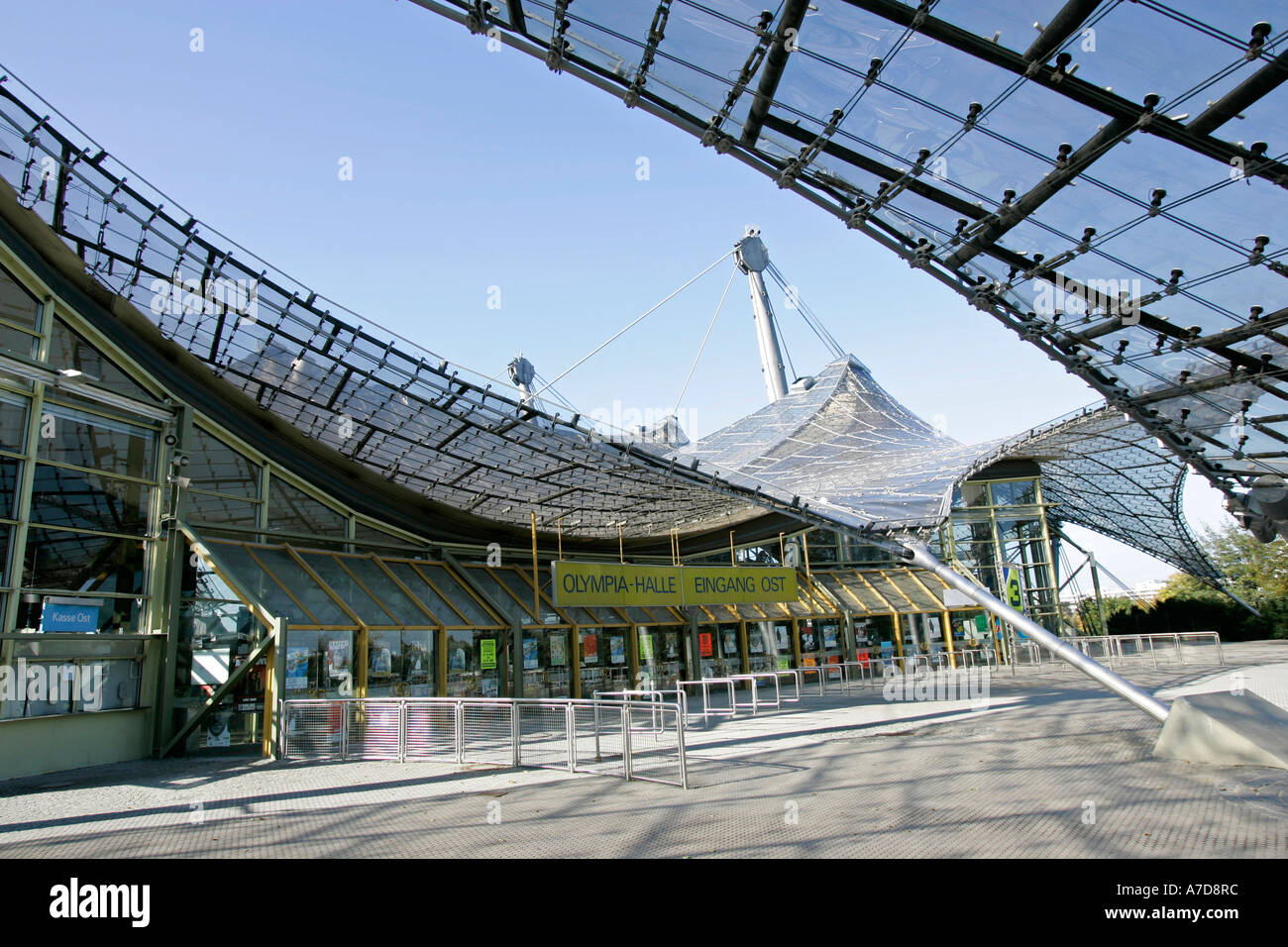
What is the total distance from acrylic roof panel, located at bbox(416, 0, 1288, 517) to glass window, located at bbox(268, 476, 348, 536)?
13.9 meters

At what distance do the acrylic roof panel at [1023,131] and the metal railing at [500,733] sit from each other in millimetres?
6972

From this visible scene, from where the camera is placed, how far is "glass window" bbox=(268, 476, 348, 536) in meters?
18.3

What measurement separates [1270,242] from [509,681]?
18.8 meters

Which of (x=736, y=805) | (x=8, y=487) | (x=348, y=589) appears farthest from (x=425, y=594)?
(x=736, y=805)

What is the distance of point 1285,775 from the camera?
8.74 m

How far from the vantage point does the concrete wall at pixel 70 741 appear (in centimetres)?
1209

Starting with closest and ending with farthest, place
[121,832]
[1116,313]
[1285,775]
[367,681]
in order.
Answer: [121,832]
[1285,775]
[1116,313]
[367,681]

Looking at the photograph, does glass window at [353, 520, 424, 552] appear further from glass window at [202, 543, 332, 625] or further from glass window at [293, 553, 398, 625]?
glass window at [202, 543, 332, 625]

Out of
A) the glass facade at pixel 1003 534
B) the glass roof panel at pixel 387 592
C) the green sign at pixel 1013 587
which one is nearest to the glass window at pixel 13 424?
the glass roof panel at pixel 387 592

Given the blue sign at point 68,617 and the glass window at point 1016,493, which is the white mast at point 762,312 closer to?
the glass window at point 1016,493

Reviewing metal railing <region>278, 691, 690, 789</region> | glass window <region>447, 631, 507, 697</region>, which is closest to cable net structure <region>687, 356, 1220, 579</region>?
glass window <region>447, 631, 507, 697</region>

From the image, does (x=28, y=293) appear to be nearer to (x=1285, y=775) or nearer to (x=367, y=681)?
(x=367, y=681)

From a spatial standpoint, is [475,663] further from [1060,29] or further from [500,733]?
[1060,29]
